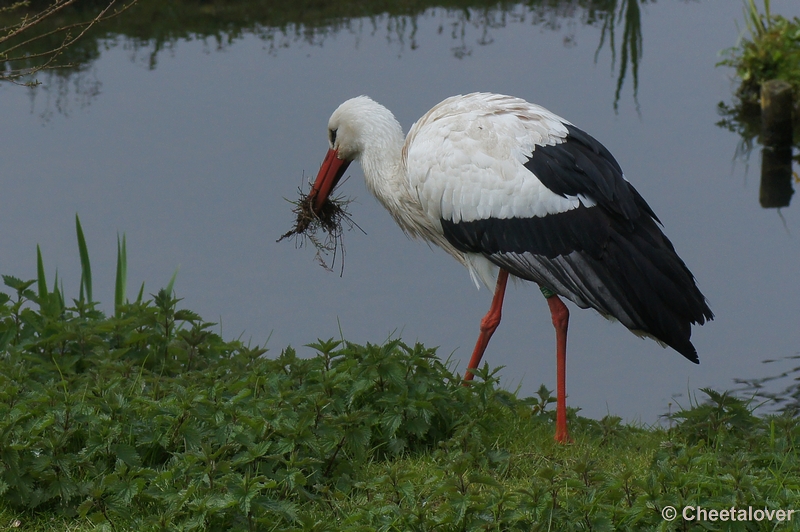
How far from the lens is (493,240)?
4816 mm

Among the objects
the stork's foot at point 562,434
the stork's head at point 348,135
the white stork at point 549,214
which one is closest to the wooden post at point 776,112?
the white stork at point 549,214

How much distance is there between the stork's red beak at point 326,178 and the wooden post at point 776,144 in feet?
18.3

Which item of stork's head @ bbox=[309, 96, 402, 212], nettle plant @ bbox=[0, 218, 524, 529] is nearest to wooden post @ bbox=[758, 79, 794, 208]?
stork's head @ bbox=[309, 96, 402, 212]

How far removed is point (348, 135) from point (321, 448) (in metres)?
2.06

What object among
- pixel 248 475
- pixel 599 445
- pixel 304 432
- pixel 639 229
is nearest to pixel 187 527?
pixel 248 475

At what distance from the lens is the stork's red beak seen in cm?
547

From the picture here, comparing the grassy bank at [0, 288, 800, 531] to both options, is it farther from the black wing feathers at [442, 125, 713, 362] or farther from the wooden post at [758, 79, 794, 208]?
the wooden post at [758, 79, 794, 208]

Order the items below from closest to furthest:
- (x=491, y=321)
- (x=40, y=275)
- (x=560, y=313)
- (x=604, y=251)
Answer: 1. (x=604, y=251)
2. (x=560, y=313)
3. (x=491, y=321)
4. (x=40, y=275)

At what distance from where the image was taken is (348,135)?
5.34 metres

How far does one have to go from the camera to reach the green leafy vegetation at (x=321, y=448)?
3.37 metres

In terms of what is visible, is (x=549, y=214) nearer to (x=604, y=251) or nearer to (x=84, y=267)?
(x=604, y=251)

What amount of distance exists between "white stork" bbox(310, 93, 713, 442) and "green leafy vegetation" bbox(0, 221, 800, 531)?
1.61ft

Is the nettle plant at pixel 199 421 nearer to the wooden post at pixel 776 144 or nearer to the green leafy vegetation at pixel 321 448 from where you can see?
the green leafy vegetation at pixel 321 448

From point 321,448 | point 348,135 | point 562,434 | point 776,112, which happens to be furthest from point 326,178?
point 776,112
